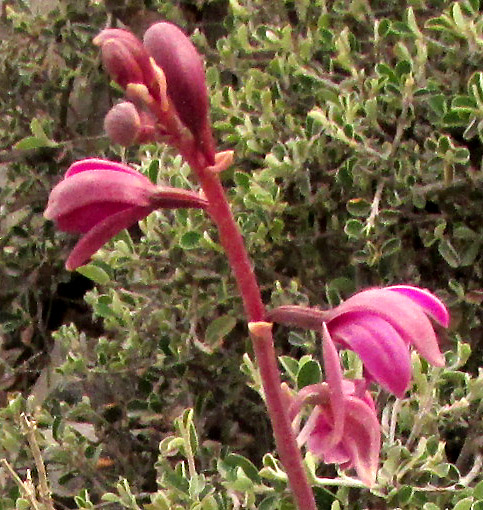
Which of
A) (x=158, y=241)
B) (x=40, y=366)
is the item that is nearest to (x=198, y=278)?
(x=158, y=241)

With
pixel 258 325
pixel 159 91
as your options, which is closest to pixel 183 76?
pixel 159 91

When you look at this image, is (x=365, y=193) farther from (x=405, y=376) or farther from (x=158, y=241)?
(x=405, y=376)

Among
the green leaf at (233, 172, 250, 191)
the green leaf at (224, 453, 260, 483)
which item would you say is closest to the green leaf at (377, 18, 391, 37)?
the green leaf at (233, 172, 250, 191)

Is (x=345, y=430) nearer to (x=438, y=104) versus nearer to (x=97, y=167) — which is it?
(x=97, y=167)

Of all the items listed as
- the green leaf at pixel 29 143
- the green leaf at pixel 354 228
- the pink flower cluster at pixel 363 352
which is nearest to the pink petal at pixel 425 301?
the pink flower cluster at pixel 363 352

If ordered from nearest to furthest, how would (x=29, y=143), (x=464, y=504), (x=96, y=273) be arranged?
(x=464, y=504) < (x=96, y=273) < (x=29, y=143)

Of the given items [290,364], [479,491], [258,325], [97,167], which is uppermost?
[97,167]
